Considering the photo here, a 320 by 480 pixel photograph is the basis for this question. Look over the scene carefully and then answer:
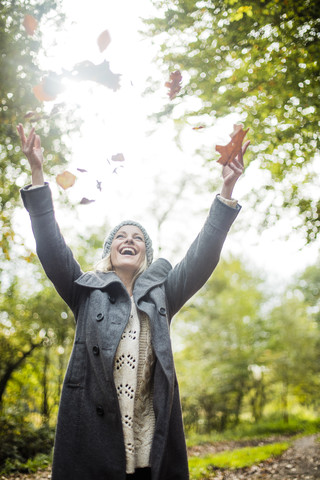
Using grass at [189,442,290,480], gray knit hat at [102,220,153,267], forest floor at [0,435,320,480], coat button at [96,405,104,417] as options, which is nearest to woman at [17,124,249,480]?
coat button at [96,405,104,417]

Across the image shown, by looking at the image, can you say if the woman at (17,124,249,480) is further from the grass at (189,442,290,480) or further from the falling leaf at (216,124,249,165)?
the grass at (189,442,290,480)

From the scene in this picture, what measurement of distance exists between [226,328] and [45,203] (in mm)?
13585

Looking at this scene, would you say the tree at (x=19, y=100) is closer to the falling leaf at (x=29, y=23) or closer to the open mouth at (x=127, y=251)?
the falling leaf at (x=29, y=23)

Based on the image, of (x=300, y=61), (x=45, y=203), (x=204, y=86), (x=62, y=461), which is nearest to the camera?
(x=62, y=461)

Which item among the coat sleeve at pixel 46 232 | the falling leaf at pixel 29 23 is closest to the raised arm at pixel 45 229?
the coat sleeve at pixel 46 232

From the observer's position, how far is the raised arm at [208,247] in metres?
1.84

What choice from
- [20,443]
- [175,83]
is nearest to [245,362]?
[20,443]

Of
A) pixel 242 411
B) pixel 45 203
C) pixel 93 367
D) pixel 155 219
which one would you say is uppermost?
pixel 155 219

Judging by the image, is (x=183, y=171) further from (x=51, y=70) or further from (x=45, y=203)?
(x=45, y=203)

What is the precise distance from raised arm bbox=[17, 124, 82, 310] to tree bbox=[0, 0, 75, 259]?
288cm

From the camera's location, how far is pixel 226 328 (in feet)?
47.4

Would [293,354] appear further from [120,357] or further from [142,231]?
[120,357]

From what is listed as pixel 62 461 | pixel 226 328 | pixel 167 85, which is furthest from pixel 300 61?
pixel 226 328

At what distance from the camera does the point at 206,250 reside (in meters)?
1.85
